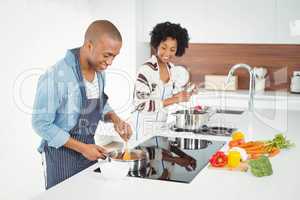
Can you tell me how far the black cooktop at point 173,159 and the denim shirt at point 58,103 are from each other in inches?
16.9

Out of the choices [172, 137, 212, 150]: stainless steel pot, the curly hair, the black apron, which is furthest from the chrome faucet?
the black apron

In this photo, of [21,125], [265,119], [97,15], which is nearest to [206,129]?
[265,119]

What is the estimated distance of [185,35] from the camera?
331 centimetres

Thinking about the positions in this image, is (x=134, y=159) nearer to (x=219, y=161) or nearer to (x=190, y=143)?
(x=219, y=161)

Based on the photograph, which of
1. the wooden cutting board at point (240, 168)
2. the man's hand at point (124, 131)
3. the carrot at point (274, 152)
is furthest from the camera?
the man's hand at point (124, 131)

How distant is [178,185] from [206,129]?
1154 millimetres

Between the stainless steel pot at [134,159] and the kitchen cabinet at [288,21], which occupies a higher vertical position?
the kitchen cabinet at [288,21]

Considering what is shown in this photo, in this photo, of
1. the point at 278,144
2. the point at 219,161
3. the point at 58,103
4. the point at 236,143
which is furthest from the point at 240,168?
the point at 58,103

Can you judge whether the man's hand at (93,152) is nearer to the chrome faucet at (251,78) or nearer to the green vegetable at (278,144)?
the green vegetable at (278,144)

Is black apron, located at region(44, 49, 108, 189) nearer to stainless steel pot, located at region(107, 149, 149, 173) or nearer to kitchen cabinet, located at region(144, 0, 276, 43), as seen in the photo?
stainless steel pot, located at region(107, 149, 149, 173)

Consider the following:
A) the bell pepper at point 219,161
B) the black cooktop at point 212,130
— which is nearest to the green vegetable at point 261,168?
the bell pepper at point 219,161

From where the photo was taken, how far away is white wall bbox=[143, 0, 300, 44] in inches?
181

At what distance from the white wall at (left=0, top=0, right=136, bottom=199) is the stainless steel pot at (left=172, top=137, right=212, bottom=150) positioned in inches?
66.6

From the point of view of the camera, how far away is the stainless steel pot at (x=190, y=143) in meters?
Answer: 2.41
